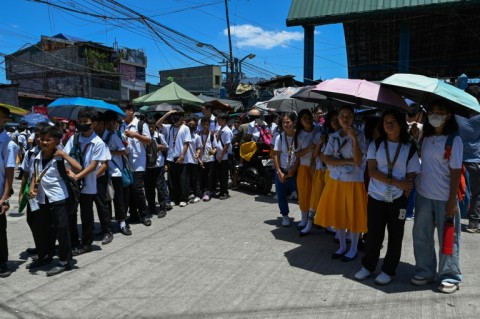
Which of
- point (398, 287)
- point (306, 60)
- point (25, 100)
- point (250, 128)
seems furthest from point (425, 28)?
point (25, 100)

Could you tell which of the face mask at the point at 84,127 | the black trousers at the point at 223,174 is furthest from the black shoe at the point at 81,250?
the black trousers at the point at 223,174

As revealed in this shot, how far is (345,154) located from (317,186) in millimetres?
877

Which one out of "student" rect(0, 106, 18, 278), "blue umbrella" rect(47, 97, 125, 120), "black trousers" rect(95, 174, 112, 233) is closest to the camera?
"student" rect(0, 106, 18, 278)

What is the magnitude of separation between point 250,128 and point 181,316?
21.2ft

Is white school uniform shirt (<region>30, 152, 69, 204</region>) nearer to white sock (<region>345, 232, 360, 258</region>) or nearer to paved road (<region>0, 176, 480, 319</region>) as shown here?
paved road (<region>0, 176, 480, 319</region>)

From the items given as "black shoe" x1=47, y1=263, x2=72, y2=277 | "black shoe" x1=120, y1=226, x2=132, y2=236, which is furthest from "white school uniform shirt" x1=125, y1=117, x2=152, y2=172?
"black shoe" x1=47, y1=263, x2=72, y2=277

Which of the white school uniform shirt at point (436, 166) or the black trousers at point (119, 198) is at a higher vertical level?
the white school uniform shirt at point (436, 166)

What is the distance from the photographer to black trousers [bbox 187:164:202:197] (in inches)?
303

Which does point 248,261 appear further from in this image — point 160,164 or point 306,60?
point 306,60

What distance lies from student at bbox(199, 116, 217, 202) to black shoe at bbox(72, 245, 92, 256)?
131 inches

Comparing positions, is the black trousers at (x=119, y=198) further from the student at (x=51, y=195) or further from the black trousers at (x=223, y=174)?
the black trousers at (x=223, y=174)

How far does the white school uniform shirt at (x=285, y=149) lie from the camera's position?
5668 mm

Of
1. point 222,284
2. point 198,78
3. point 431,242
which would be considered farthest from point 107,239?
point 198,78

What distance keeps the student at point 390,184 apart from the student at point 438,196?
137mm
